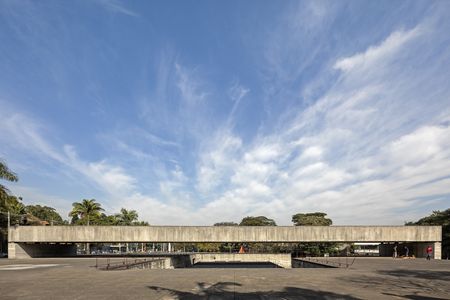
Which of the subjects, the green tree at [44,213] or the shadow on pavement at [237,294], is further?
the green tree at [44,213]

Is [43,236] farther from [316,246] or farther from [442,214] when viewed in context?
[442,214]

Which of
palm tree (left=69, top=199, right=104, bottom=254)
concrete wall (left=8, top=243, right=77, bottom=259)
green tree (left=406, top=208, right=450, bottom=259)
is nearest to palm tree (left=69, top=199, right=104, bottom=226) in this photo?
palm tree (left=69, top=199, right=104, bottom=254)

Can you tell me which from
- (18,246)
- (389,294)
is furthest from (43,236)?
(389,294)

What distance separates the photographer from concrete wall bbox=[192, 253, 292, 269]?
170 ft

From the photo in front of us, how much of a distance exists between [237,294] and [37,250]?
43198 mm

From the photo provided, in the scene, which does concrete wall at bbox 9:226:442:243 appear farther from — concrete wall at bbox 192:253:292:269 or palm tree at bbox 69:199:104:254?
palm tree at bbox 69:199:104:254

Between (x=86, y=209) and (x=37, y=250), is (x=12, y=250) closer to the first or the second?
(x=37, y=250)

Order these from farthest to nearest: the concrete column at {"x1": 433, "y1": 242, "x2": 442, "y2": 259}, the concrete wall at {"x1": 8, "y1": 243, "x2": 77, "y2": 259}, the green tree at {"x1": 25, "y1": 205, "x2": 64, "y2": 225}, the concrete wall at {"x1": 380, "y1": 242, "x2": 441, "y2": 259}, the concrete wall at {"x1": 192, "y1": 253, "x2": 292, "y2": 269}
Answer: the green tree at {"x1": 25, "y1": 205, "x2": 64, "y2": 225}, the concrete wall at {"x1": 192, "y1": 253, "x2": 292, "y2": 269}, the concrete wall at {"x1": 8, "y1": 243, "x2": 77, "y2": 259}, the concrete wall at {"x1": 380, "y1": 242, "x2": 441, "y2": 259}, the concrete column at {"x1": 433, "y1": 242, "x2": 442, "y2": 259}

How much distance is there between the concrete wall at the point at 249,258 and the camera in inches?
2042

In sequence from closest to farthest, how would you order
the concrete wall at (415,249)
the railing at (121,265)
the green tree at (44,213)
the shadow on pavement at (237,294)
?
the shadow on pavement at (237,294) < the railing at (121,265) < the concrete wall at (415,249) < the green tree at (44,213)

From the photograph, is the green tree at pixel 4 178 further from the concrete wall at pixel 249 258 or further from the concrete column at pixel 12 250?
the concrete wall at pixel 249 258

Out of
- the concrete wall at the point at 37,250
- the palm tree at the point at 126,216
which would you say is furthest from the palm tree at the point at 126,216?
the concrete wall at the point at 37,250

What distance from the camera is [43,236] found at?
138ft

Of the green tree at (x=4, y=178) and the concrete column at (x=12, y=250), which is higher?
the green tree at (x=4, y=178)
